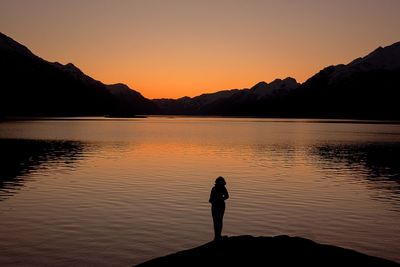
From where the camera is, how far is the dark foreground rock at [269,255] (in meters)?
16.3

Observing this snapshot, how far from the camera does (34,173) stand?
54.1m

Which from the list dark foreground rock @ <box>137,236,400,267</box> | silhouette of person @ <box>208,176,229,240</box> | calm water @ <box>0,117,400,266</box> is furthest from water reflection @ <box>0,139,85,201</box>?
dark foreground rock @ <box>137,236,400,267</box>

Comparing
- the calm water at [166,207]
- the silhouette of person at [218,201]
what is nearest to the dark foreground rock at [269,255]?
the silhouette of person at [218,201]

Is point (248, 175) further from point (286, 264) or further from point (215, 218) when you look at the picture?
point (286, 264)

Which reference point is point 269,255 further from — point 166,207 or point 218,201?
point 166,207

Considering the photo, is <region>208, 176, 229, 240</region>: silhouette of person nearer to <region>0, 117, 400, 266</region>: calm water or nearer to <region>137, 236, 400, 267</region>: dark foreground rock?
<region>137, 236, 400, 267</region>: dark foreground rock

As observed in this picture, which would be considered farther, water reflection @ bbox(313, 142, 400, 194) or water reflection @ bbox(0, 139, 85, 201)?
water reflection @ bbox(313, 142, 400, 194)

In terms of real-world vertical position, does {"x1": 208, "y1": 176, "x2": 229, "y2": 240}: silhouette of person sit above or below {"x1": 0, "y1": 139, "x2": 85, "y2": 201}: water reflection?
above

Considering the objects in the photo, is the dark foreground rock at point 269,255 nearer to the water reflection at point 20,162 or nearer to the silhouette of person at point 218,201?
the silhouette of person at point 218,201

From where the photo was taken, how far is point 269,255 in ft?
54.9

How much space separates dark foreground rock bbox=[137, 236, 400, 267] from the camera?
16.3 metres

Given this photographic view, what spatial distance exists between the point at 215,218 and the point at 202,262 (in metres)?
3.75

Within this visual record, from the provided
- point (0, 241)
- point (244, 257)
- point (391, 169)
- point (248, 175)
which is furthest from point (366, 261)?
point (391, 169)

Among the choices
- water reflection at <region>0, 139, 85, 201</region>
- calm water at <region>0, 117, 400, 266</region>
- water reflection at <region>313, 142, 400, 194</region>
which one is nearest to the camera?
calm water at <region>0, 117, 400, 266</region>
